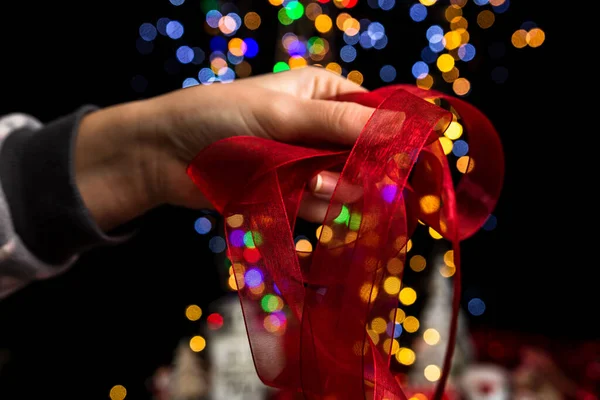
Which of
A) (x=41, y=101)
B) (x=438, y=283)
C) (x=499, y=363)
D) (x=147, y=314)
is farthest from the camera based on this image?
(x=147, y=314)

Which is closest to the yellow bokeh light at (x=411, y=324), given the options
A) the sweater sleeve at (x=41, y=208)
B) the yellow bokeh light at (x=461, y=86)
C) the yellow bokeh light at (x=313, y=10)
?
the yellow bokeh light at (x=461, y=86)

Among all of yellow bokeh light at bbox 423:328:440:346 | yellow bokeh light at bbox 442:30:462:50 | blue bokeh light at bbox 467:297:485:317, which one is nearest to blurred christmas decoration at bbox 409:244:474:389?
yellow bokeh light at bbox 423:328:440:346

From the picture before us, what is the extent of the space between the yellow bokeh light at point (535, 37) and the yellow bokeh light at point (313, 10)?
1.67 feet

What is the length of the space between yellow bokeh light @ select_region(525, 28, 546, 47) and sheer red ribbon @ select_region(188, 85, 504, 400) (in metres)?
1.00

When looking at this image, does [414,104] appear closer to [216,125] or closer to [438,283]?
[216,125]

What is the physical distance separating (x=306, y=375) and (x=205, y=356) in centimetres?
88

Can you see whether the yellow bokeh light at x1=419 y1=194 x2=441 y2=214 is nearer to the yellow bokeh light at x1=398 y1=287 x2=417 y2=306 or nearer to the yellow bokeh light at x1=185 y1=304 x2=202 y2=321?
the yellow bokeh light at x1=398 y1=287 x2=417 y2=306

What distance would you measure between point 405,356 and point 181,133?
84cm

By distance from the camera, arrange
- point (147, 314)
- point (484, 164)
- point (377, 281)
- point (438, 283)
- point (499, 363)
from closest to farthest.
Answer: point (377, 281), point (484, 164), point (499, 363), point (438, 283), point (147, 314)

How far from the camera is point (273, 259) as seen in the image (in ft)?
1.46

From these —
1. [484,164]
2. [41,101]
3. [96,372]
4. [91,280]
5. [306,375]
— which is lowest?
[96,372]

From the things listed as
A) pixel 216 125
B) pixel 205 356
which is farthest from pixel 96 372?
pixel 216 125

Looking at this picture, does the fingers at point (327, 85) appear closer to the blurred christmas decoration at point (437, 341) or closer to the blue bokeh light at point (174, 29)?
the blurred christmas decoration at point (437, 341)

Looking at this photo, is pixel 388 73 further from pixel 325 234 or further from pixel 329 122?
pixel 325 234
